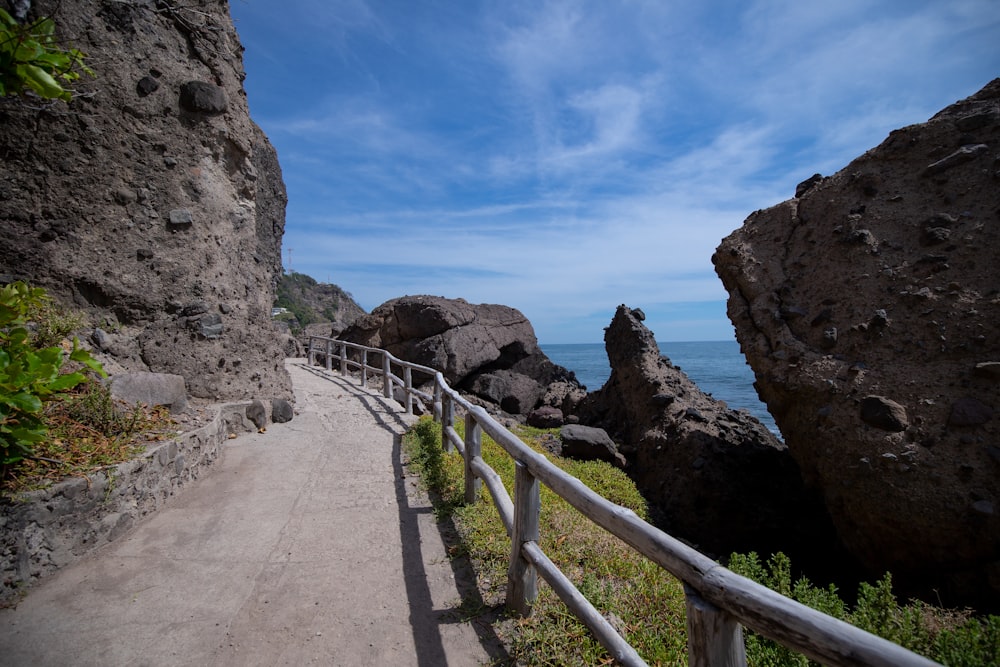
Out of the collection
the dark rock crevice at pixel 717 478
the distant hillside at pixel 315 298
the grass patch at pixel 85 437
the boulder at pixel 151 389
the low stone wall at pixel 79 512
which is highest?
the distant hillside at pixel 315 298

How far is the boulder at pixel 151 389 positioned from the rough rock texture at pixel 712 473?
7.69 metres

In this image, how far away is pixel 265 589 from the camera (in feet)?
12.2

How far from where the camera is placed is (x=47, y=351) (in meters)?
3.32

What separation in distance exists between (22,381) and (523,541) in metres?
3.37

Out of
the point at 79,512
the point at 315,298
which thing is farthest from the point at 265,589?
the point at 315,298

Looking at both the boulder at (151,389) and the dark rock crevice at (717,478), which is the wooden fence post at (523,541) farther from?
the dark rock crevice at (717,478)

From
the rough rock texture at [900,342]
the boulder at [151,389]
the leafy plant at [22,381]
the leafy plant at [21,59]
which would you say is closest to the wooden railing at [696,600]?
the leafy plant at [22,381]

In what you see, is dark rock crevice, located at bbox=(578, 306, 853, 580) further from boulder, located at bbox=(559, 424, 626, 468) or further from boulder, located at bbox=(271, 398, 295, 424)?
boulder, located at bbox=(271, 398, 295, 424)

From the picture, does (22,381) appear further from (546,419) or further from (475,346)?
(475,346)

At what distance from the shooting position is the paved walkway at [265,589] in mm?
3037

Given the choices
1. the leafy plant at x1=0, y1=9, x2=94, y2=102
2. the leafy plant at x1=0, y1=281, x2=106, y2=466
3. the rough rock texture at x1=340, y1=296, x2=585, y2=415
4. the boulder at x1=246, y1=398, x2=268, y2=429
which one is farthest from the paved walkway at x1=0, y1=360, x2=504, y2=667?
the rough rock texture at x1=340, y1=296, x2=585, y2=415

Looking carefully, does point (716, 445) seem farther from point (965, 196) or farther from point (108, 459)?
point (108, 459)

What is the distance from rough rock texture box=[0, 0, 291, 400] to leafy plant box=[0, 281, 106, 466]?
2.98m

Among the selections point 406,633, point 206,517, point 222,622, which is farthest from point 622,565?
point 206,517
